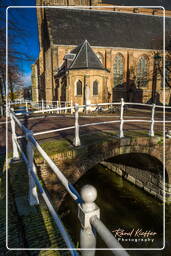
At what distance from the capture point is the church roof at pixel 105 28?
26.2 metres

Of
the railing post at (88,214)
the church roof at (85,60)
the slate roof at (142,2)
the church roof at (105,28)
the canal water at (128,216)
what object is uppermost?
the slate roof at (142,2)

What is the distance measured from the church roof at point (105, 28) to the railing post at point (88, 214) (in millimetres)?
26552

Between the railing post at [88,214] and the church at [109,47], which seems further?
the church at [109,47]

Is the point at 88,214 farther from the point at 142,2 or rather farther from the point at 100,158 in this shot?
the point at 142,2

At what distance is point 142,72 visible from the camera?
3034cm

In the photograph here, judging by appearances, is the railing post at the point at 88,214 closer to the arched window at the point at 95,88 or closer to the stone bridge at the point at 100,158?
the stone bridge at the point at 100,158

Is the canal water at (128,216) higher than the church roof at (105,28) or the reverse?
the reverse

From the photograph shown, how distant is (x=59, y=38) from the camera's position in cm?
2506

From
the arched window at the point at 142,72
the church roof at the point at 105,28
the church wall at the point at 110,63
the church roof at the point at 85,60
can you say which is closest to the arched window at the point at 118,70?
the church wall at the point at 110,63

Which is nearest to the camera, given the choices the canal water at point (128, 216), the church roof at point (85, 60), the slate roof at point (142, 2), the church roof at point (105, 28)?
the canal water at point (128, 216)

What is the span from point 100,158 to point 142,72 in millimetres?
28592

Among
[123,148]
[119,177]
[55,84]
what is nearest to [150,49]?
Answer: [55,84]

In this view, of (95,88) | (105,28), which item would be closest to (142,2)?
(105,28)

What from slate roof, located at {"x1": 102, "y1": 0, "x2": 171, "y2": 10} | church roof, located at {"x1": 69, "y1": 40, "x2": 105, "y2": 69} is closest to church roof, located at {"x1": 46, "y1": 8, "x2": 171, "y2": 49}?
church roof, located at {"x1": 69, "y1": 40, "x2": 105, "y2": 69}
